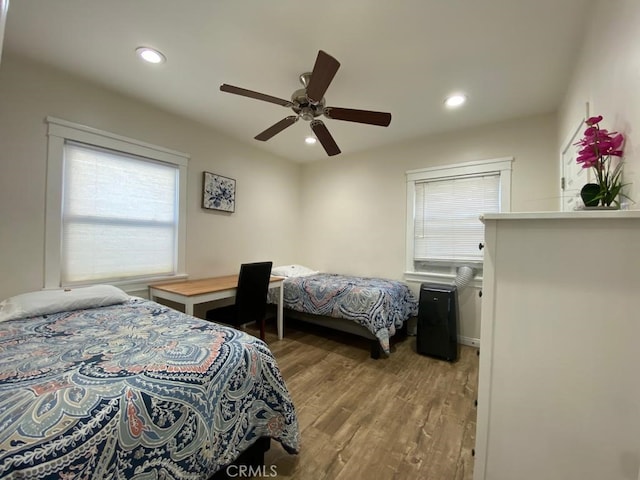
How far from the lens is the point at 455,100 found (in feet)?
8.44

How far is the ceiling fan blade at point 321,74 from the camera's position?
4.80 ft

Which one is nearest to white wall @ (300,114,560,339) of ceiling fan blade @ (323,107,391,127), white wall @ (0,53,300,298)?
white wall @ (0,53,300,298)

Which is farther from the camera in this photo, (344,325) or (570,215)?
(344,325)

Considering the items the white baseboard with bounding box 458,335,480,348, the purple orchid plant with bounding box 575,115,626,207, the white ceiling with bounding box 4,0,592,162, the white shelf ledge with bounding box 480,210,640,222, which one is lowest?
the white baseboard with bounding box 458,335,480,348

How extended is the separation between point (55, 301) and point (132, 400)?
5.25 ft

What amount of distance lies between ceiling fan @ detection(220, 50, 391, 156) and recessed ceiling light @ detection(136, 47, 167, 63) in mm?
493

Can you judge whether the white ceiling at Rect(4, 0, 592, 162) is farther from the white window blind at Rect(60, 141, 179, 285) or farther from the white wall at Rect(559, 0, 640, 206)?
the white window blind at Rect(60, 141, 179, 285)

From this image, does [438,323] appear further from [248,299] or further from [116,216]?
[116,216]

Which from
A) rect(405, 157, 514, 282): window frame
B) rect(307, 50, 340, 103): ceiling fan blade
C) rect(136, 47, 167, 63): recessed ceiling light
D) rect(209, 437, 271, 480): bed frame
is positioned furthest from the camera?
rect(405, 157, 514, 282): window frame

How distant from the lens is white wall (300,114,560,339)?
283cm

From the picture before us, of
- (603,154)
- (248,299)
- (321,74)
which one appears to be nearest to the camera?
(603,154)

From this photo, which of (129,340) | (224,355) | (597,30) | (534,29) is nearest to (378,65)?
(534,29)

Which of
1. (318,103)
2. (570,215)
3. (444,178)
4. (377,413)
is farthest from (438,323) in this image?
(318,103)

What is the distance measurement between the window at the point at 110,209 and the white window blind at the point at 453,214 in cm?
300
